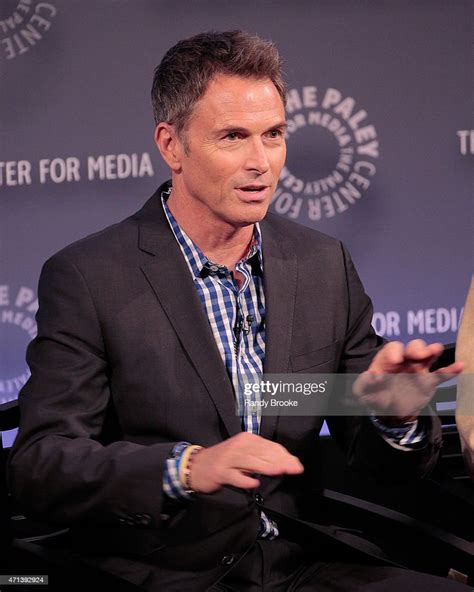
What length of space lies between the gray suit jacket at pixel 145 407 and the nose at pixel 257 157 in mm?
177

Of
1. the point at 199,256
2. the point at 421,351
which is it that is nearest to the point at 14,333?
the point at 199,256

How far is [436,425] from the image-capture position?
181 cm

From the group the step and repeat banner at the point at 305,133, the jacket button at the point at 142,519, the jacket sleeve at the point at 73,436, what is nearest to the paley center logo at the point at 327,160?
the step and repeat banner at the point at 305,133

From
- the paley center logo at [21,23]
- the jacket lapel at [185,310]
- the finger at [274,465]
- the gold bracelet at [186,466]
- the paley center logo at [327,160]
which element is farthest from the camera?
the paley center logo at [327,160]

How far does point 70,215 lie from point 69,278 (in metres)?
0.51

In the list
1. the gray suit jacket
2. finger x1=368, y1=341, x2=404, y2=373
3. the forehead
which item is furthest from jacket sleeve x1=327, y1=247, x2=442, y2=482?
the forehead

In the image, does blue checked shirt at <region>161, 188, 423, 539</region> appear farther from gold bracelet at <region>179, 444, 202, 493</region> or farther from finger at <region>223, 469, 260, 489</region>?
finger at <region>223, 469, 260, 489</region>

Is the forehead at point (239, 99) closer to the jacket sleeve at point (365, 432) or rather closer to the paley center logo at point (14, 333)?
the jacket sleeve at point (365, 432)

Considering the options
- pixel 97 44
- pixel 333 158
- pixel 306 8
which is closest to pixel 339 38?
pixel 306 8

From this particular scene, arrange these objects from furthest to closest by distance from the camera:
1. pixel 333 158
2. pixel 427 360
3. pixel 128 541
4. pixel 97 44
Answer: pixel 333 158 → pixel 97 44 → pixel 128 541 → pixel 427 360

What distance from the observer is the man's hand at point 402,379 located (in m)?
1.54

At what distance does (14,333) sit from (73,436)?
69 cm

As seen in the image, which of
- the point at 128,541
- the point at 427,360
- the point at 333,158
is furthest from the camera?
the point at 333,158

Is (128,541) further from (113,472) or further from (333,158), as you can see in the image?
(333,158)
